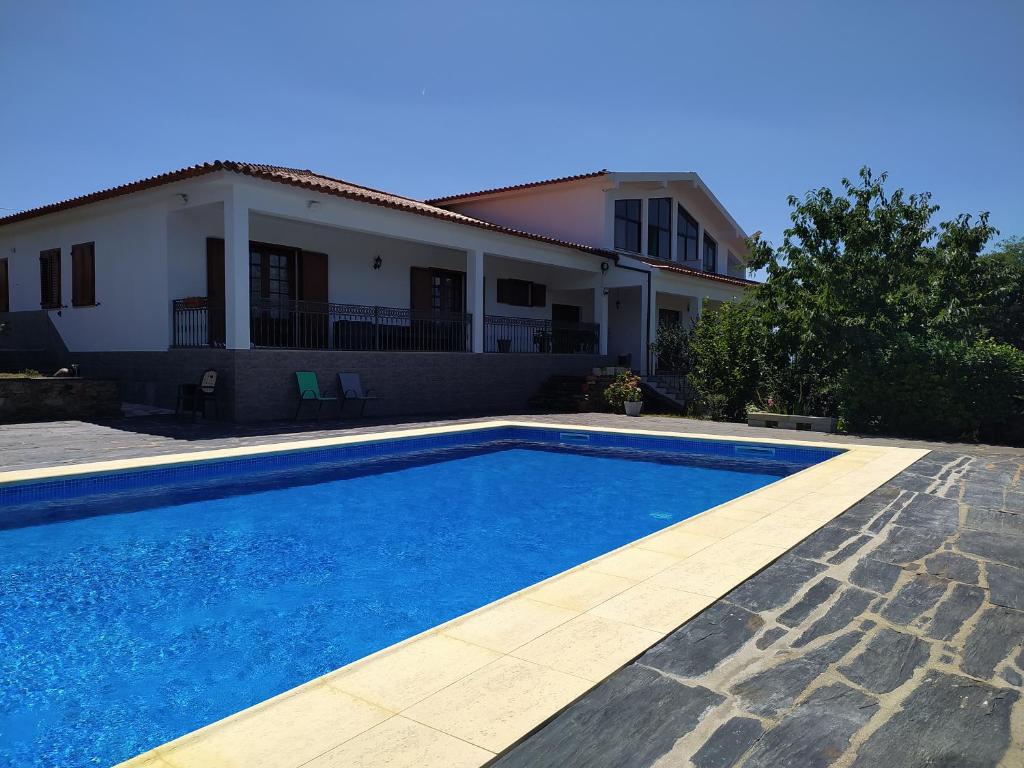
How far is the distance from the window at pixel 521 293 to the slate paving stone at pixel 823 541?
14198 millimetres

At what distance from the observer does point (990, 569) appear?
4.02 metres

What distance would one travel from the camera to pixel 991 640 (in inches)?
119

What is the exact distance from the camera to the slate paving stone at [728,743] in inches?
80.8

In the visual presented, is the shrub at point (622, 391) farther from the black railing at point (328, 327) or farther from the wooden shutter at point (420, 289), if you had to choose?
the wooden shutter at point (420, 289)

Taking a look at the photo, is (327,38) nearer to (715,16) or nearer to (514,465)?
(715,16)

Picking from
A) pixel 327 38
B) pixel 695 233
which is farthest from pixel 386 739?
pixel 695 233

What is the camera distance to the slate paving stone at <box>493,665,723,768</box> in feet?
6.68

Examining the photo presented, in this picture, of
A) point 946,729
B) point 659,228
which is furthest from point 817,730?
point 659,228

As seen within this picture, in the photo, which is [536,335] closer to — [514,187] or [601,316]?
[601,316]

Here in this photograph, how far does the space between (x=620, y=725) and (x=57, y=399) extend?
12.6 metres

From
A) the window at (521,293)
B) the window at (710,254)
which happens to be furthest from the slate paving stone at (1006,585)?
the window at (710,254)

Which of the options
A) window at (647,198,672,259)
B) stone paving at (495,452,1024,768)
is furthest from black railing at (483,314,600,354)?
stone paving at (495,452,1024,768)

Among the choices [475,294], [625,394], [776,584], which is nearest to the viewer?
[776,584]

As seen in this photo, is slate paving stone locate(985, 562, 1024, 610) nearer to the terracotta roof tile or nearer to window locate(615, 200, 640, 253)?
the terracotta roof tile
